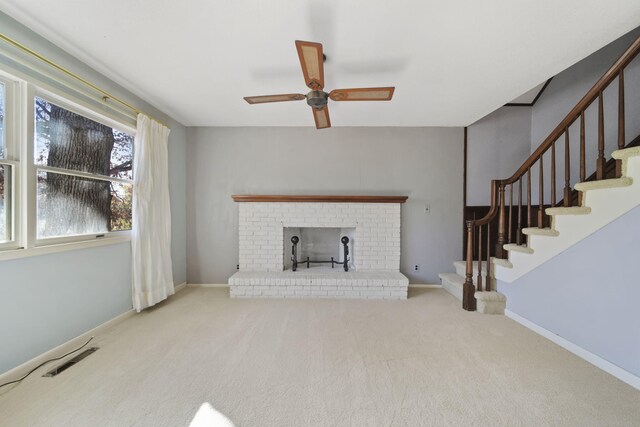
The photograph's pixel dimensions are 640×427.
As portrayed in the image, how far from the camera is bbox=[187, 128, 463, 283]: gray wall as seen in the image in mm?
3412

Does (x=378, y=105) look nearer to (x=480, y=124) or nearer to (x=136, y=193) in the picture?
(x=480, y=124)

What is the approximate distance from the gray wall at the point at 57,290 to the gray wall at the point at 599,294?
4094 mm

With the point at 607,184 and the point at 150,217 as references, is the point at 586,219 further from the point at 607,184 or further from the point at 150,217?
the point at 150,217

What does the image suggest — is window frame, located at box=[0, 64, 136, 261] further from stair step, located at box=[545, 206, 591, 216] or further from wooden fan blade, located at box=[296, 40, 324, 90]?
stair step, located at box=[545, 206, 591, 216]

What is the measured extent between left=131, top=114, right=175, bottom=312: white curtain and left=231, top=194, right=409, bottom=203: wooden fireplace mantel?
90 cm

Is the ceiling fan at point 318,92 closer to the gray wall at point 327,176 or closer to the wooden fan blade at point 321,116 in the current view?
the wooden fan blade at point 321,116

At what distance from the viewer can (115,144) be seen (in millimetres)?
2363

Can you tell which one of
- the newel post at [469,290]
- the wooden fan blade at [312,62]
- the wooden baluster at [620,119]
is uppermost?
the wooden fan blade at [312,62]

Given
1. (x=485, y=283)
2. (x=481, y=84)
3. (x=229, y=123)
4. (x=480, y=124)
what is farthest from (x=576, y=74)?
(x=229, y=123)

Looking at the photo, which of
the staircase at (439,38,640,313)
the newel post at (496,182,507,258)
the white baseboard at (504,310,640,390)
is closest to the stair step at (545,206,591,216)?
the staircase at (439,38,640,313)

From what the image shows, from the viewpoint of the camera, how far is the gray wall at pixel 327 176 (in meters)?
3.41

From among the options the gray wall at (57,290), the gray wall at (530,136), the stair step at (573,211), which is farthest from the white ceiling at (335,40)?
the stair step at (573,211)

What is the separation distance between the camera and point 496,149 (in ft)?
11.2

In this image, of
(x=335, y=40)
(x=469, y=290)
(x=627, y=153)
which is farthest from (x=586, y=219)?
(x=335, y=40)
